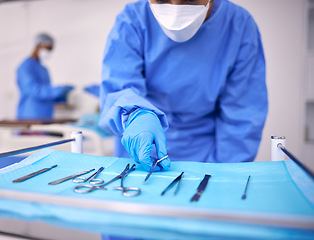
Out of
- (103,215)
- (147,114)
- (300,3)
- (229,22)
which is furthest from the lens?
(300,3)

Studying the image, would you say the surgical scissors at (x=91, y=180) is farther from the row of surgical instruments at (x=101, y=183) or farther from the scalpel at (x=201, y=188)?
the scalpel at (x=201, y=188)

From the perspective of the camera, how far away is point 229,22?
0.82m

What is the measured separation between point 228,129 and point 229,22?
1.13 ft

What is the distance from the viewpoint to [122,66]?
0.76m

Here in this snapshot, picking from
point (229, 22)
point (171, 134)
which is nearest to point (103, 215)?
point (171, 134)

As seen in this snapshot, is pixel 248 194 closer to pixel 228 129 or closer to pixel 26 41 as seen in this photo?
pixel 228 129

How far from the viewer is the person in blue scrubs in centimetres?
246

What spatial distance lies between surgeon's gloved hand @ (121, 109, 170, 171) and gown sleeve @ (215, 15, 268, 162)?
35 cm

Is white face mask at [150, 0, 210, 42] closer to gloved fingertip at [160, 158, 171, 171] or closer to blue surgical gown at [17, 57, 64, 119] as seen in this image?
gloved fingertip at [160, 158, 171, 171]

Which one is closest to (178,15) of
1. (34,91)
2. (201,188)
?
(201,188)

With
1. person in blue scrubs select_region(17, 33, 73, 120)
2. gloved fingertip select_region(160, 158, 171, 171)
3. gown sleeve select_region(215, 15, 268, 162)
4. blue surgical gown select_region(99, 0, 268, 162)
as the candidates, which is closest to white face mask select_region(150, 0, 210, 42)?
blue surgical gown select_region(99, 0, 268, 162)

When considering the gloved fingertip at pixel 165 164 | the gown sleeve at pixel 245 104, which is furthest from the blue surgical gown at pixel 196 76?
the gloved fingertip at pixel 165 164

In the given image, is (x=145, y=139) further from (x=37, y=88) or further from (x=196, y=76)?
(x=37, y=88)

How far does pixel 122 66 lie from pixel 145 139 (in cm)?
27
